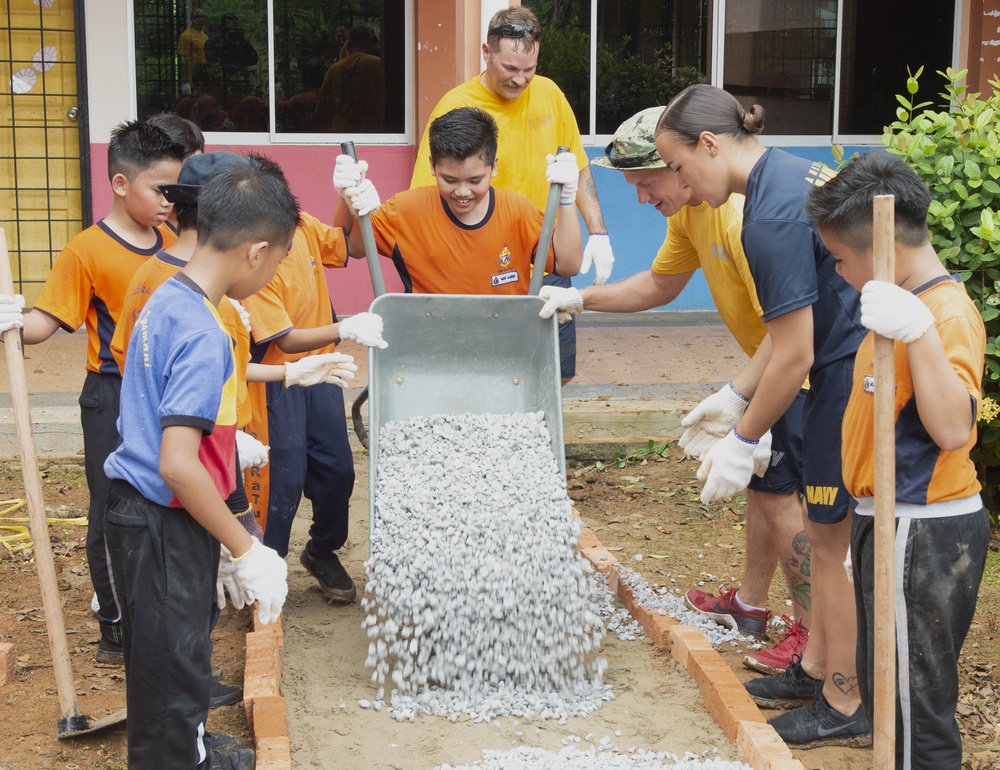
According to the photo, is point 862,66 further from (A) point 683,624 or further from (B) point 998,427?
(A) point 683,624

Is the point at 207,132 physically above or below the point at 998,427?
above

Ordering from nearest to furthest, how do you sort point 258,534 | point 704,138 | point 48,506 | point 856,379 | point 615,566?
point 856,379 → point 704,138 → point 258,534 → point 615,566 → point 48,506

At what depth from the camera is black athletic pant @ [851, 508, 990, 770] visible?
104 inches

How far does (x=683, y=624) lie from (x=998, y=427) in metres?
1.80

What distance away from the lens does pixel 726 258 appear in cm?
368

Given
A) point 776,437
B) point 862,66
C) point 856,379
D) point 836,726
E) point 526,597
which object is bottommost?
point 836,726

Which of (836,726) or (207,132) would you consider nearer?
(836,726)

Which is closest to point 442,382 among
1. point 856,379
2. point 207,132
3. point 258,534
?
point 258,534

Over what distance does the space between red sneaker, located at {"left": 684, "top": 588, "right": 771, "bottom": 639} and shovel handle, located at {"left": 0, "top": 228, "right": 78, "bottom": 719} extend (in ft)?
7.23

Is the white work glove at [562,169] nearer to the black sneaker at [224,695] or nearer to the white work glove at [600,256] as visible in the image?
the white work glove at [600,256]

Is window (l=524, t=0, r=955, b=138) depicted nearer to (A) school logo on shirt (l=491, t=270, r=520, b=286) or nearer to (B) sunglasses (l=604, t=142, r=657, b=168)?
(A) school logo on shirt (l=491, t=270, r=520, b=286)

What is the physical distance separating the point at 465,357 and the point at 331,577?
3.40ft

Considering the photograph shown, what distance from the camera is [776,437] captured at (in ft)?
12.5

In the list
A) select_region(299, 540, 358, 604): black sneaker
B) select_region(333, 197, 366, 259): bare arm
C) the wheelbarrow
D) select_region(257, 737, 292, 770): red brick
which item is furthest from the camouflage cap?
select_region(257, 737, 292, 770): red brick
